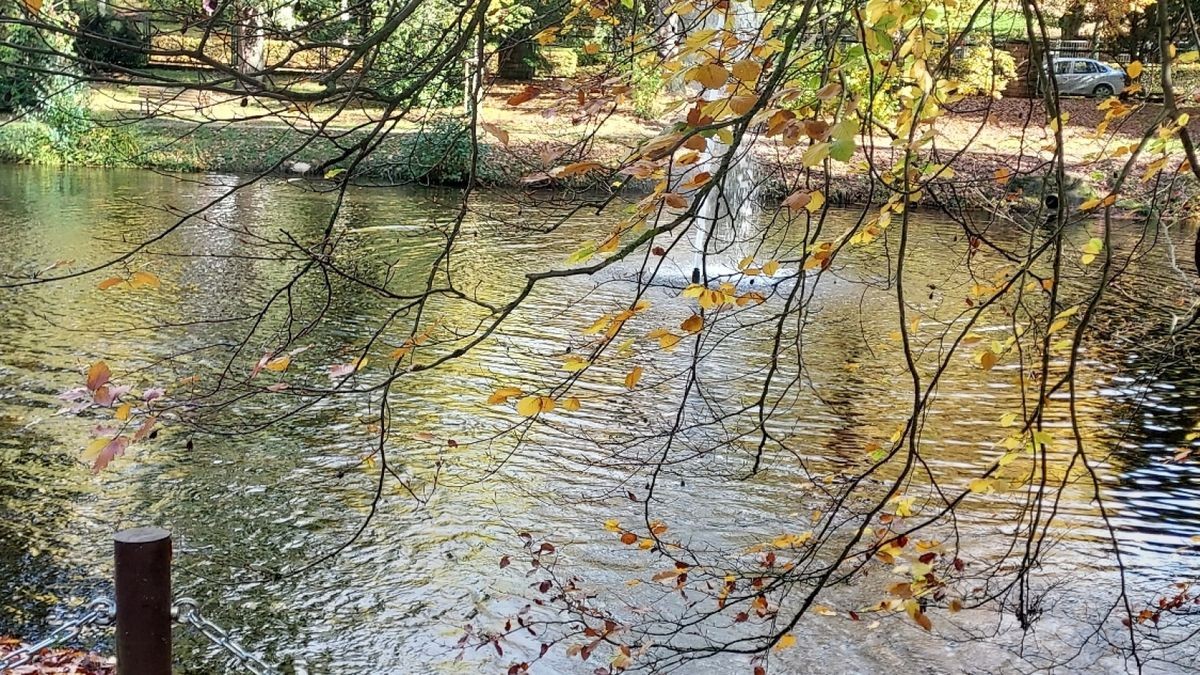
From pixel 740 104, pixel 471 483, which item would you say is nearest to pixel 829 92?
pixel 740 104

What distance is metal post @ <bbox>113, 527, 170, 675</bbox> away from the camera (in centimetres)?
255

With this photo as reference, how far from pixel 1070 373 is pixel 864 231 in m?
0.94

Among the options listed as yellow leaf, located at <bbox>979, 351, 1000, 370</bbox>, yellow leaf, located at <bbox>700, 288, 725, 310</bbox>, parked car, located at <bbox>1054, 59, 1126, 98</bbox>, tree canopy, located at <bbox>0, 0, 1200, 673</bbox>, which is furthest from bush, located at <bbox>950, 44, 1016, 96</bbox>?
parked car, located at <bbox>1054, 59, 1126, 98</bbox>

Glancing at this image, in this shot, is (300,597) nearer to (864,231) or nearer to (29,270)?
(864,231)

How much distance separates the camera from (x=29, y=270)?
12.4 metres

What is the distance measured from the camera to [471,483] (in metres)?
6.96

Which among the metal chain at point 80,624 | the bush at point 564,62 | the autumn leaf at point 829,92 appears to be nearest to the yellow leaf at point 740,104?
the autumn leaf at point 829,92

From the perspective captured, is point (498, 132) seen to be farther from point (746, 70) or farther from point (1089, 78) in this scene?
point (1089, 78)

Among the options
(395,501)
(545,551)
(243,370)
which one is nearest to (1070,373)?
(545,551)

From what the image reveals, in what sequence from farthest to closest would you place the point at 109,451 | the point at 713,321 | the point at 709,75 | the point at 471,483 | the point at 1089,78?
the point at 1089,78, the point at 471,483, the point at 713,321, the point at 109,451, the point at 709,75

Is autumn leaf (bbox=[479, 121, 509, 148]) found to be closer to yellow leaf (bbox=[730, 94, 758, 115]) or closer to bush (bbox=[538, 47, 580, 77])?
yellow leaf (bbox=[730, 94, 758, 115])

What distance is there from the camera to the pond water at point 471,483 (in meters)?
5.16

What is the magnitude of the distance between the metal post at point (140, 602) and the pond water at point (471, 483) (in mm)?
384

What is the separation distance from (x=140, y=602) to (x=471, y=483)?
4414 mm
